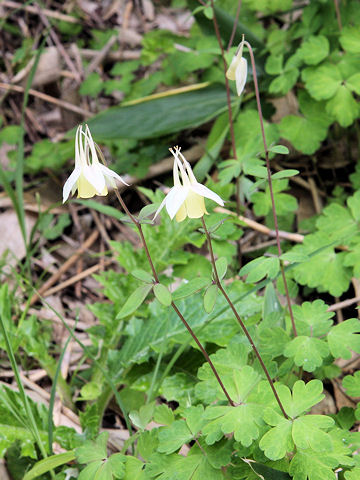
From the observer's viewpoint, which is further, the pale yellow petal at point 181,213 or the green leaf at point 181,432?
the green leaf at point 181,432

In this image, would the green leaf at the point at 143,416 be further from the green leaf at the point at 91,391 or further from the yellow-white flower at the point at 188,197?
the yellow-white flower at the point at 188,197

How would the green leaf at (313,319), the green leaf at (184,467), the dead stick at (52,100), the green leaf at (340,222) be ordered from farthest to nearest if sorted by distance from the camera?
the dead stick at (52,100) → the green leaf at (340,222) → the green leaf at (313,319) → the green leaf at (184,467)

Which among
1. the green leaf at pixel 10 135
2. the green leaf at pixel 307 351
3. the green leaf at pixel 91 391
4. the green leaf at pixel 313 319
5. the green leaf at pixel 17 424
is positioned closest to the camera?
the green leaf at pixel 307 351

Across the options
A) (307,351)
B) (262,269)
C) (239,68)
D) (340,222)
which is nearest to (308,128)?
(340,222)

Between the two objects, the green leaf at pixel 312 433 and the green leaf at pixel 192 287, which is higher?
the green leaf at pixel 192 287

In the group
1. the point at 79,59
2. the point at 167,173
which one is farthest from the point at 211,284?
the point at 79,59

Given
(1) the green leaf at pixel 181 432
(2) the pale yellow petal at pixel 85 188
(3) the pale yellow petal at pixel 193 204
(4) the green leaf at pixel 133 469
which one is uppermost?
(2) the pale yellow petal at pixel 85 188

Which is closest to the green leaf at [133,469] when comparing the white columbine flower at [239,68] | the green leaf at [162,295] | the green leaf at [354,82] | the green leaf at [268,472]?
the green leaf at [268,472]
